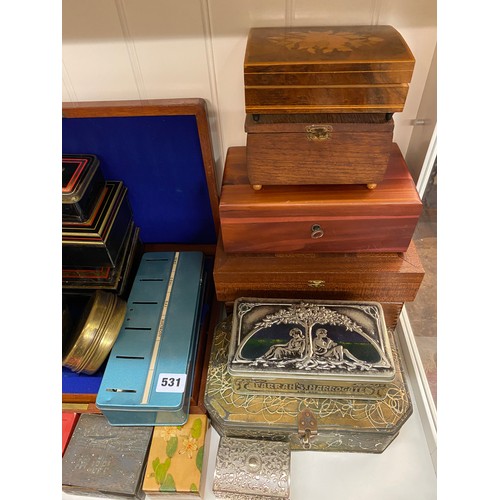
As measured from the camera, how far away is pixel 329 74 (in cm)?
73

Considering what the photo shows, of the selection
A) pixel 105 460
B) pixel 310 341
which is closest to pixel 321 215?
pixel 310 341

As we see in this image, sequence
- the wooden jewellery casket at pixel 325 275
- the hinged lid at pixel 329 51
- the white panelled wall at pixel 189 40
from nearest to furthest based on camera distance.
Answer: the hinged lid at pixel 329 51
the white panelled wall at pixel 189 40
the wooden jewellery casket at pixel 325 275

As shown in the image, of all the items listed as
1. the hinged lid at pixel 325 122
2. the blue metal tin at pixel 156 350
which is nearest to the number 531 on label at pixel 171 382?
the blue metal tin at pixel 156 350

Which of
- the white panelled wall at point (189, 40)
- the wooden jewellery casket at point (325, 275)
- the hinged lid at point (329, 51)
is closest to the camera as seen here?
the hinged lid at point (329, 51)

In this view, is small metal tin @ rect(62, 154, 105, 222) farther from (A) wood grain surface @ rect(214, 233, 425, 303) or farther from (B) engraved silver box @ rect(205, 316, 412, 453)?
(B) engraved silver box @ rect(205, 316, 412, 453)

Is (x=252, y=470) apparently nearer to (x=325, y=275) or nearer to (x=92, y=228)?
(x=325, y=275)

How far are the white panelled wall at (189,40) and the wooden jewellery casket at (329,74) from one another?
0.11 metres

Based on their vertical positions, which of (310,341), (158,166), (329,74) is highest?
(329,74)

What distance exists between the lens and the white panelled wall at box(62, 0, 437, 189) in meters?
0.86

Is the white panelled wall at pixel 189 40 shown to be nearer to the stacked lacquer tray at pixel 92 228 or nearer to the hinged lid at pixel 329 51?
the hinged lid at pixel 329 51

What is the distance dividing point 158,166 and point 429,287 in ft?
2.72

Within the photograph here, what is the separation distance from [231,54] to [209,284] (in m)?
0.69

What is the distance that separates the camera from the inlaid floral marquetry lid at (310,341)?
0.86m

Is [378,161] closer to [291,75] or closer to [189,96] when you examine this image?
[291,75]
